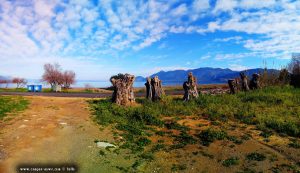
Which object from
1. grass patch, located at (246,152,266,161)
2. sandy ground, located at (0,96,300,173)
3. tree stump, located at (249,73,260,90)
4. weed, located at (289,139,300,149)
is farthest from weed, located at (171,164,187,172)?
tree stump, located at (249,73,260,90)

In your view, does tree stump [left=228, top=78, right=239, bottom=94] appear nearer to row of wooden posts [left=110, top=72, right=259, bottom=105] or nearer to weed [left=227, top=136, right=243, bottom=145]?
row of wooden posts [left=110, top=72, right=259, bottom=105]

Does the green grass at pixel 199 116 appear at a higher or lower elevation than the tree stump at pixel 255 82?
lower

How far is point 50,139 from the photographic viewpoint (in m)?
12.5

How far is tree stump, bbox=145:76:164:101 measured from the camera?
2221 centimetres

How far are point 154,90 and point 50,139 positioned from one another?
1121cm

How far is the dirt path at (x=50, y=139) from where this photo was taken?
10.4 metres

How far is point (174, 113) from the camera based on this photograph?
17.8 m

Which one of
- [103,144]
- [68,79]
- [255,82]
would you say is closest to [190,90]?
[255,82]

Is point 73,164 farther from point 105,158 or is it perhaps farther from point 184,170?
point 184,170

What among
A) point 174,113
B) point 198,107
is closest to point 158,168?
point 174,113

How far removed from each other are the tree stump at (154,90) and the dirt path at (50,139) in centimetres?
629

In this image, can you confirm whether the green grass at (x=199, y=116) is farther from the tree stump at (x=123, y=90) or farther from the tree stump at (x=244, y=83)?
the tree stump at (x=244, y=83)

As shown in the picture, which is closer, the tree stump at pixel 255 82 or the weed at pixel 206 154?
the weed at pixel 206 154

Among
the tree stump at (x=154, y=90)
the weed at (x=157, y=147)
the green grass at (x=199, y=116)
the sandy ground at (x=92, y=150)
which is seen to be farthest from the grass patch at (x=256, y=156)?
the tree stump at (x=154, y=90)
